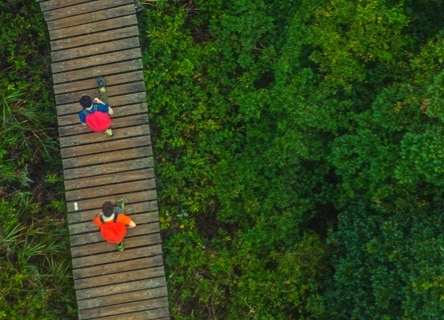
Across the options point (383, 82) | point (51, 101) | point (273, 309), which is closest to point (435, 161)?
point (383, 82)

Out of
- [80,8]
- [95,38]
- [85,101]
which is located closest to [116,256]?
[85,101]

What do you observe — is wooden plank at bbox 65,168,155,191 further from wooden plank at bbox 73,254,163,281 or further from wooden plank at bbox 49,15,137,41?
wooden plank at bbox 49,15,137,41

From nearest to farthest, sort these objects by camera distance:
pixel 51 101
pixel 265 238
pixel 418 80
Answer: pixel 418 80 < pixel 265 238 < pixel 51 101

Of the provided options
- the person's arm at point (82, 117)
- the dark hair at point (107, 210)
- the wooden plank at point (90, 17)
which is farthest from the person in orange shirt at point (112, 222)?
the wooden plank at point (90, 17)

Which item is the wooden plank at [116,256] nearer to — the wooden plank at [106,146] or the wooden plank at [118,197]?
the wooden plank at [118,197]

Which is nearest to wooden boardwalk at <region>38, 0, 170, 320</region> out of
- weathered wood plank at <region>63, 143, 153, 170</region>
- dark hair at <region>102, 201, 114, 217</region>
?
weathered wood plank at <region>63, 143, 153, 170</region>

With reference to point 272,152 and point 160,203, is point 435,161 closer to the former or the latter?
point 272,152
